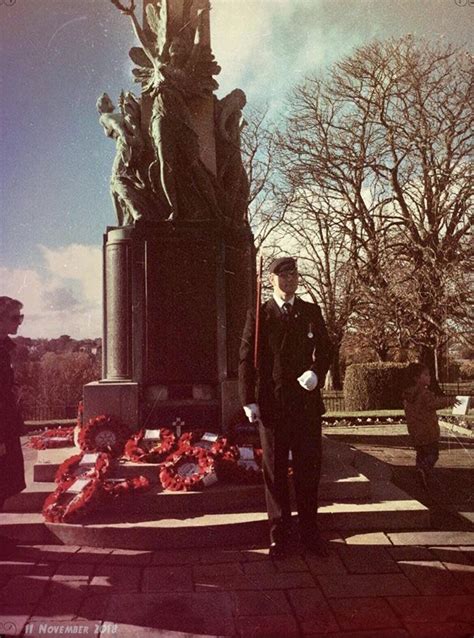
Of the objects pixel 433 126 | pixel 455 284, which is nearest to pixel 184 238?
pixel 455 284

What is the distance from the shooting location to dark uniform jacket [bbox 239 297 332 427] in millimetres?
4039

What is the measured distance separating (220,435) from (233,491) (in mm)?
1092

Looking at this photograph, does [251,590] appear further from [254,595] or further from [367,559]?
[367,559]

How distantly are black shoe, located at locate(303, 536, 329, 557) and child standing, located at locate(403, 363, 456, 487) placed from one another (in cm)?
230

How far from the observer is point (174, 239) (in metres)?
6.22

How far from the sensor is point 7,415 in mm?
4059

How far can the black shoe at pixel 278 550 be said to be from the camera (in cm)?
387

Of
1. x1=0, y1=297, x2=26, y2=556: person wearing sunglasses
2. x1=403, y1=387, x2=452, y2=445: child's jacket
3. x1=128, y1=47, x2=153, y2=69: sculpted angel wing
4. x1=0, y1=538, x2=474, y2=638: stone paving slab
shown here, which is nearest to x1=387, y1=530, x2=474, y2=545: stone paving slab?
x1=0, y1=538, x2=474, y2=638: stone paving slab

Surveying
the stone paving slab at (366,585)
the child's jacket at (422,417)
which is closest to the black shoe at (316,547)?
the stone paving slab at (366,585)

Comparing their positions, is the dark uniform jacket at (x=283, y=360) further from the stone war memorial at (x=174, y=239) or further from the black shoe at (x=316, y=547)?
the stone war memorial at (x=174, y=239)

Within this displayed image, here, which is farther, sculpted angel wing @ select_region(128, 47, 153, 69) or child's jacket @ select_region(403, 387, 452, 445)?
sculpted angel wing @ select_region(128, 47, 153, 69)

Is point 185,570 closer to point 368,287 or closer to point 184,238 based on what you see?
point 184,238

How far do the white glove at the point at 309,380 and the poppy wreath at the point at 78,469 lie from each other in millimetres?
2011

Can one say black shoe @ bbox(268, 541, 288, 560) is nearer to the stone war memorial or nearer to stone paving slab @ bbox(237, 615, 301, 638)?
stone paving slab @ bbox(237, 615, 301, 638)
